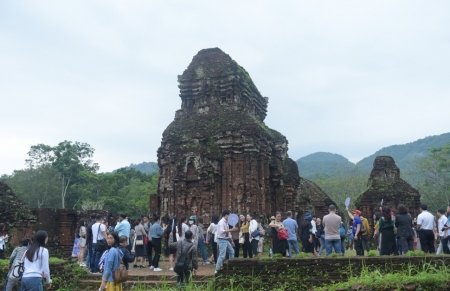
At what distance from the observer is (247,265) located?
8461 mm

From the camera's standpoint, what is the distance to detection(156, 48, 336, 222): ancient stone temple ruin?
1788 centimetres

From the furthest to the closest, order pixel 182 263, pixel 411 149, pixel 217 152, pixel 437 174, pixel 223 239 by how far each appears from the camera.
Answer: pixel 411 149
pixel 437 174
pixel 217 152
pixel 223 239
pixel 182 263

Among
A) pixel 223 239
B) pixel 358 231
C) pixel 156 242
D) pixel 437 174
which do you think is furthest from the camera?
pixel 437 174

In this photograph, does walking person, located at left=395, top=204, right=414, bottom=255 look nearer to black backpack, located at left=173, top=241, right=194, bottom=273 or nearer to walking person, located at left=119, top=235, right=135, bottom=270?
black backpack, located at left=173, top=241, right=194, bottom=273

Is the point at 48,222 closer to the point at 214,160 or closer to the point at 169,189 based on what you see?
the point at 169,189

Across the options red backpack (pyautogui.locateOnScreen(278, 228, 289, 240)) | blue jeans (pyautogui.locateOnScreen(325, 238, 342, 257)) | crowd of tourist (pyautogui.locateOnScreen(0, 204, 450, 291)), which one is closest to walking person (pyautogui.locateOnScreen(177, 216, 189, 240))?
crowd of tourist (pyautogui.locateOnScreen(0, 204, 450, 291))

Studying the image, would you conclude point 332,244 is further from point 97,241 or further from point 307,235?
point 97,241

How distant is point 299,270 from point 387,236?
2.51 meters

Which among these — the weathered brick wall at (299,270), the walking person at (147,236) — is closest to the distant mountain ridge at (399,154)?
the walking person at (147,236)

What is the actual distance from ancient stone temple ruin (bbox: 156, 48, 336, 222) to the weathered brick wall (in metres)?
9.06

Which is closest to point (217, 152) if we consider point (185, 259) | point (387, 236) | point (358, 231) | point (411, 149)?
point (358, 231)

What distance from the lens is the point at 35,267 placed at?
631 cm

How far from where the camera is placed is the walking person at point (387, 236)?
9.44 m

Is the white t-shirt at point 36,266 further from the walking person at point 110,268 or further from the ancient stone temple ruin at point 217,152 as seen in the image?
the ancient stone temple ruin at point 217,152
